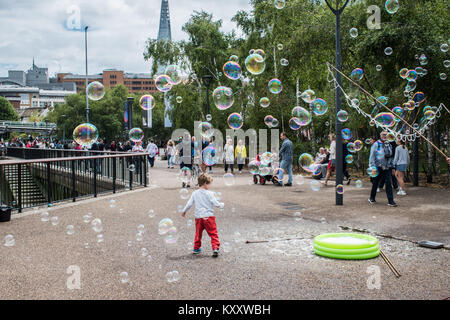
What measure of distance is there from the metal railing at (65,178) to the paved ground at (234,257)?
858 mm

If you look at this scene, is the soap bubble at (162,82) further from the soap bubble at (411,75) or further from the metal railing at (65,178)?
the soap bubble at (411,75)

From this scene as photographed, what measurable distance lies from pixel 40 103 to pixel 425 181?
578 feet

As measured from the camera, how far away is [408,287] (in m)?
4.56

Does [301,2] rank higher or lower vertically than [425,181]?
higher

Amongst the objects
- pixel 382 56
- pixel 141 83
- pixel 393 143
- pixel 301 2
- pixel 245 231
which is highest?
pixel 141 83

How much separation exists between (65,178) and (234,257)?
8.11 meters

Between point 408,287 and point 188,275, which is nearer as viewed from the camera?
point 408,287

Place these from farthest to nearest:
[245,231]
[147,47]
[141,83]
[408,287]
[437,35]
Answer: [141,83] < [147,47] < [437,35] < [245,231] < [408,287]

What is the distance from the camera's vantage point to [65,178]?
1241cm

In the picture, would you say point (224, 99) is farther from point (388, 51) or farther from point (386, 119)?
point (388, 51)

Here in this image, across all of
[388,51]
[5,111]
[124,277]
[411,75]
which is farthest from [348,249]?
[5,111]

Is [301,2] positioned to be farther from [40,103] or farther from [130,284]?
[40,103]
